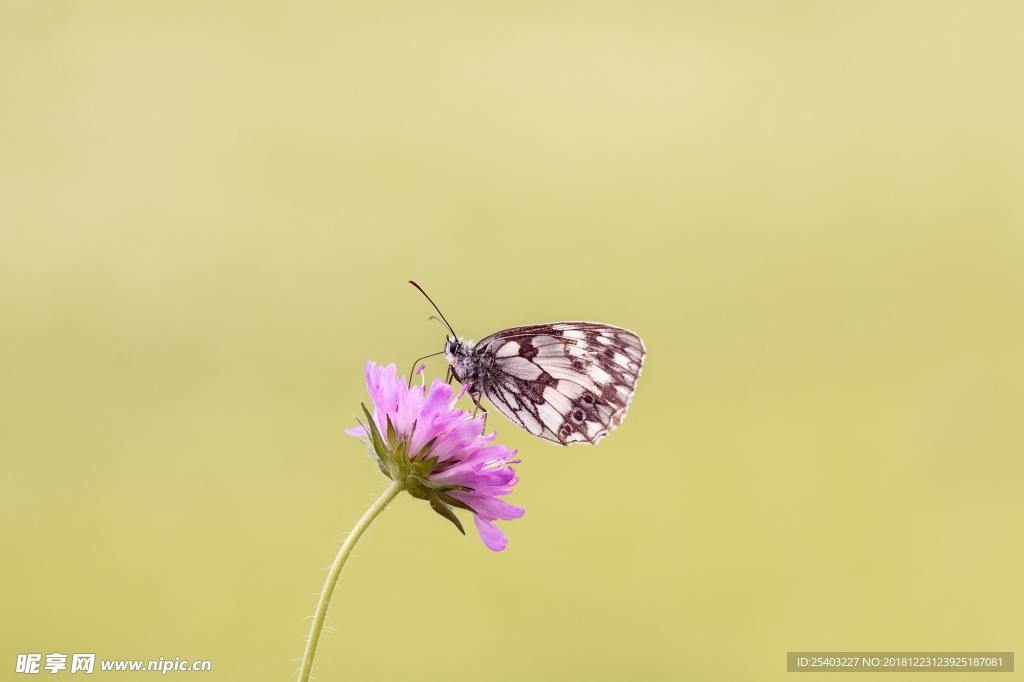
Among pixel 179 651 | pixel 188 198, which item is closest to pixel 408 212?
pixel 188 198

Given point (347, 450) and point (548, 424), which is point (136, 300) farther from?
point (548, 424)

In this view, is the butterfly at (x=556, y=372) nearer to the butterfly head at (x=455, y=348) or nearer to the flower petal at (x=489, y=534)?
the butterfly head at (x=455, y=348)

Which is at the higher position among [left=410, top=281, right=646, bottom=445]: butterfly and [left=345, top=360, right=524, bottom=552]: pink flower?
[left=410, top=281, right=646, bottom=445]: butterfly

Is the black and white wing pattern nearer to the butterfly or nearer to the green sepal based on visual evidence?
the butterfly

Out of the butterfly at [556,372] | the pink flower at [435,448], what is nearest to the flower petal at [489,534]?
the pink flower at [435,448]

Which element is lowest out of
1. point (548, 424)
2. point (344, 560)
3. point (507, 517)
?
point (344, 560)

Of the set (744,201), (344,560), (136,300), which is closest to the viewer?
(344,560)

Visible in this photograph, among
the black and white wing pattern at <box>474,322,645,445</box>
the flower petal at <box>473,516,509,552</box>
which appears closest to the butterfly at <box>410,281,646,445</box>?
the black and white wing pattern at <box>474,322,645,445</box>
